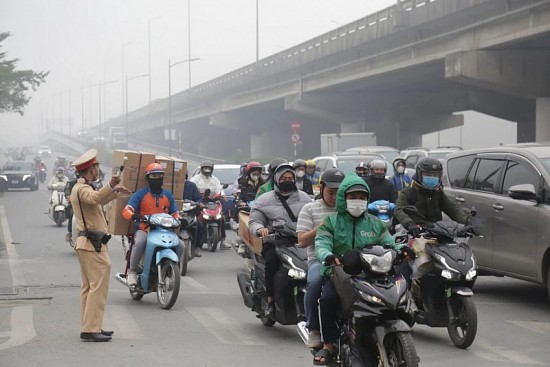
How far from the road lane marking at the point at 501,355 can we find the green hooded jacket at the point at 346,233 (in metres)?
2.33

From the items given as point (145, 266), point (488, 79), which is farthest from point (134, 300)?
point (488, 79)

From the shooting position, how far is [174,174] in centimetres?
1588

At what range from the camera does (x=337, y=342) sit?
27.4 ft

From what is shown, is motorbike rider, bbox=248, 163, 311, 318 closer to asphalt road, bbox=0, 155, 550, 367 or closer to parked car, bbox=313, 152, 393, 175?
asphalt road, bbox=0, 155, 550, 367

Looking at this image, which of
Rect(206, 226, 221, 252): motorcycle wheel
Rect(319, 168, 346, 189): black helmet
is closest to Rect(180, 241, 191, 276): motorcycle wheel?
Rect(206, 226, 221, 252): motorcycle wheel

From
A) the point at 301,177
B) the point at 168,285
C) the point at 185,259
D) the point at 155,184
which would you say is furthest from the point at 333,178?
the point at 301,177

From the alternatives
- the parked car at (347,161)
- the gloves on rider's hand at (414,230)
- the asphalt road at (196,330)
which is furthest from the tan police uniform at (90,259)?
the parked car at (347,161)

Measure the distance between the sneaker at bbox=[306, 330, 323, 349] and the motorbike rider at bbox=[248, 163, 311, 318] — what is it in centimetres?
239

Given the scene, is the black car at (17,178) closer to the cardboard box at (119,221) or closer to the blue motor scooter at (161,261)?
the cardboard box at (119,221)

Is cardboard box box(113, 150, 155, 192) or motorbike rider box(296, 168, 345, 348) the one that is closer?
motorbike rider box(296, 168, 345, 348)

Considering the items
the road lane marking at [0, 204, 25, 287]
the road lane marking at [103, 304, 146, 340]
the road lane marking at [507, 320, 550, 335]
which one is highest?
the road lane marking at [103, 304, 146, 340]

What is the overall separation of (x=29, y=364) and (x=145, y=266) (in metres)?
3.93

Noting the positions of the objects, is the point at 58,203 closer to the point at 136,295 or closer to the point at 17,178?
the point at 136,295

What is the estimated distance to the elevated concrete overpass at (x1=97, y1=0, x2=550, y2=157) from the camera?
133ft
